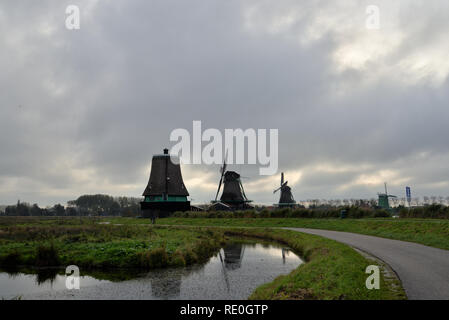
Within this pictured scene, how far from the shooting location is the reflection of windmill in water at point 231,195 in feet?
202

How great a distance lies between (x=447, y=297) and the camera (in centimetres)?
743

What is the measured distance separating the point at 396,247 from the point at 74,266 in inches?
623

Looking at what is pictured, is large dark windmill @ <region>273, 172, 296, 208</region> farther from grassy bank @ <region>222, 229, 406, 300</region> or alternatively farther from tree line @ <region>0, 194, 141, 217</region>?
tree line @ <region>0, 194, 141, 217</region>

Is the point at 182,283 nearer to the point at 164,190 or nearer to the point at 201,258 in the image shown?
the point at 201,258

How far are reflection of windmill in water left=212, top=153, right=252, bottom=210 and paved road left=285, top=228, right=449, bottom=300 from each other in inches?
1766

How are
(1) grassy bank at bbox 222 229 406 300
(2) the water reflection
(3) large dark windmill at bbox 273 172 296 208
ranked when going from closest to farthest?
(1) grassy bank at bbox 222 229 406 300
(2) the water reflection
(3) large dark windmill at bbox 273 172 296 208

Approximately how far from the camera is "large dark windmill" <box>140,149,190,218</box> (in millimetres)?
55062

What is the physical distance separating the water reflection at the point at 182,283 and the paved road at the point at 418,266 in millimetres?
4177

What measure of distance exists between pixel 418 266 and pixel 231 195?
51688mm

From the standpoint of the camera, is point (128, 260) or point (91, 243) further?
point (91, 243)

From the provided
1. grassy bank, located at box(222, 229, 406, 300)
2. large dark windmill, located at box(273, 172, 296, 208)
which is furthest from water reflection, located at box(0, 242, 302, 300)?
large dark windmill, located at box(273, 172, 296, 208)

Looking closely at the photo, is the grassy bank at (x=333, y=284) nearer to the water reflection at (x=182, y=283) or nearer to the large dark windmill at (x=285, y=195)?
the water reflection at (x=182, y=283)
